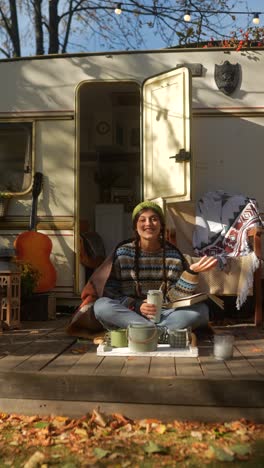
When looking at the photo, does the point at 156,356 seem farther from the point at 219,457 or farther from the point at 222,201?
the point at 222,201

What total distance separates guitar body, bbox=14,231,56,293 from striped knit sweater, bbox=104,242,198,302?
1.55 metres

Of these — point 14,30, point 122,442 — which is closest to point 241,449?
point 122,442

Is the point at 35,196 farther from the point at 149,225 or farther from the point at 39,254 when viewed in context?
the point at 149,225

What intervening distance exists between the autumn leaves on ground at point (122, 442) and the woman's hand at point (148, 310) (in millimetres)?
922

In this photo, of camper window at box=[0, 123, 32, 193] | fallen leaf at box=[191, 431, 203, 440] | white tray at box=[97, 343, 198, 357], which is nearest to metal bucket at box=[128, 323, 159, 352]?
white tray at box=[97, 343, 198, 357]

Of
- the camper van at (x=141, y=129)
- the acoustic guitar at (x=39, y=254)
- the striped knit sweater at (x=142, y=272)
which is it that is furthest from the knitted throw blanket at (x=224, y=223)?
the acoustic guitar at (x=39, y=254)

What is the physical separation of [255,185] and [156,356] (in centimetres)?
277

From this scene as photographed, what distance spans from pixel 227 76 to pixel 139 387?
3.68 meters

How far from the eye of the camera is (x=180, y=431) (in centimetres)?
257

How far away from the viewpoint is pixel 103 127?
8.12 metres

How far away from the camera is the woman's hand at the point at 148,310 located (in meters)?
3.50

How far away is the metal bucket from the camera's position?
3191mm

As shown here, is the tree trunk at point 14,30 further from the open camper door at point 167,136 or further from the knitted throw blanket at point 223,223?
the knitted throw blanket at point 223,223

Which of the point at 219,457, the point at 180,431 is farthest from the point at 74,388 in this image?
the point at 219,457
